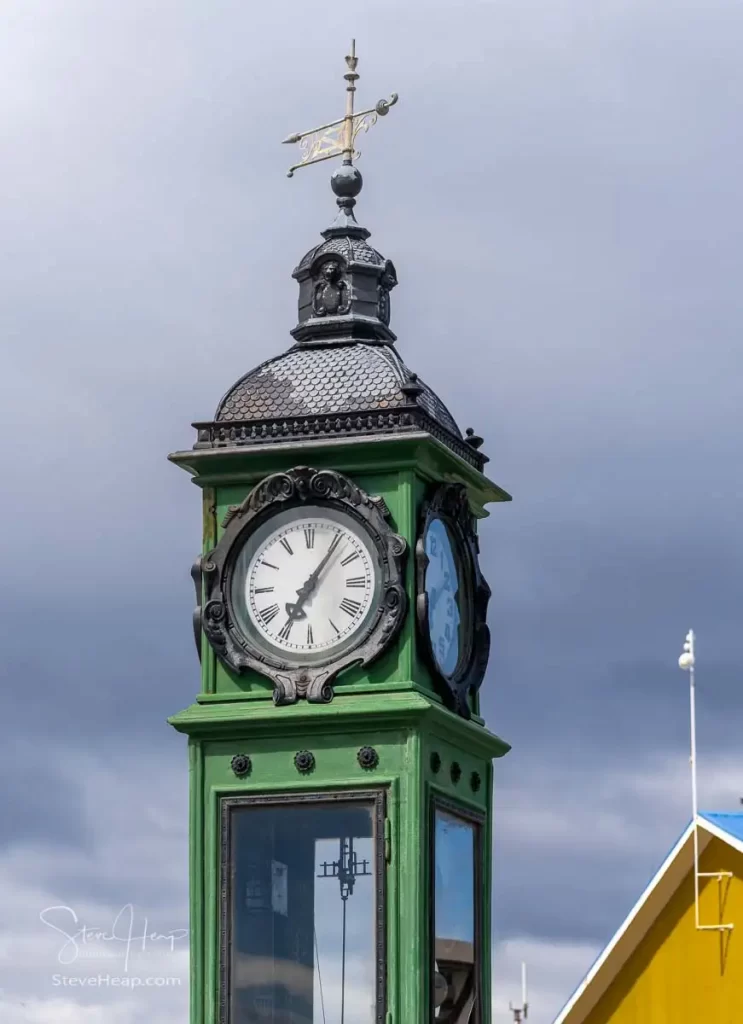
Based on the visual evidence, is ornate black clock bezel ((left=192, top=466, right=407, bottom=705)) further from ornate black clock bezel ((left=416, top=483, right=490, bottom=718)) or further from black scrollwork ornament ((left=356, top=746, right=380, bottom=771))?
black scrollwork ornament ((left=356, top=746, right=380, bottom=771))

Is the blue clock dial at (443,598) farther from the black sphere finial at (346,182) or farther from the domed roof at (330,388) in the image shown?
the black sphere finial at (346,182)

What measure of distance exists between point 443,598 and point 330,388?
1.85m

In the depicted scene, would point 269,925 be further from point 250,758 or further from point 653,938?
point 653,938

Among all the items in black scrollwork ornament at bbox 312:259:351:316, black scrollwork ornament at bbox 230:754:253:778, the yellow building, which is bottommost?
the yellow building

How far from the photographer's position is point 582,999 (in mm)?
22125

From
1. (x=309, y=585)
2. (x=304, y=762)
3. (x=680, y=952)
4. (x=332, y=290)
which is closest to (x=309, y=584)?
(x=309, y=585)

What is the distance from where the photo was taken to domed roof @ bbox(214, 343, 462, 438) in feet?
66.7

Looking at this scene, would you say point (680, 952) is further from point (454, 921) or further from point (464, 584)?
point (464, 584)

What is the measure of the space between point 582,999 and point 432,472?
4.91m

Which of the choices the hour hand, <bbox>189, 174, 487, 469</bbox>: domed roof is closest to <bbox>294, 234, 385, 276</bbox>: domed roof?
<bbox>189, 174, 487, 469</bbox>: domed roof

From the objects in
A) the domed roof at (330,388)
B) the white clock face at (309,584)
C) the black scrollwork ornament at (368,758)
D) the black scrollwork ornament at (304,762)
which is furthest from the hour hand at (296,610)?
the domed roof at (330,388)

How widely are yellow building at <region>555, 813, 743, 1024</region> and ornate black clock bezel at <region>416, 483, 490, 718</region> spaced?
8.01 feet

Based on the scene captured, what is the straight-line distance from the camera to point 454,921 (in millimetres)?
20141

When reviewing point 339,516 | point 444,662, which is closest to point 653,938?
point 444,662
